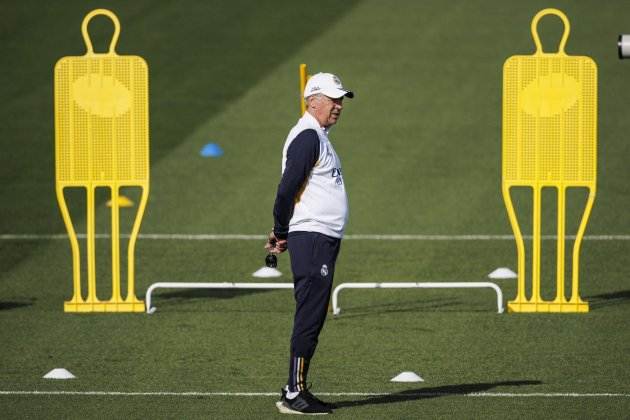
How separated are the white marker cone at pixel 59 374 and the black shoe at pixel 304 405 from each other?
1985 mm

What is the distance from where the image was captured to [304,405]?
1057cm

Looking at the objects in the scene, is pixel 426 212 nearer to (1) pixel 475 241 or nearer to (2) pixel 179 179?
(1) pixel 475 241

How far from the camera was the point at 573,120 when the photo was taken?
1440cm

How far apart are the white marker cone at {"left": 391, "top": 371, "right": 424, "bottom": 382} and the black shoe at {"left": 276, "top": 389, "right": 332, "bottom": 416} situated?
116cm

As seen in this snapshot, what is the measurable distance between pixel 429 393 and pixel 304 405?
44.6 inches

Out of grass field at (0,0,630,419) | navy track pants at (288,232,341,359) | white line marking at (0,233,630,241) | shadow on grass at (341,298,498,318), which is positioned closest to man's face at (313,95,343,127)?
navy track pants at (288,232,341,359)

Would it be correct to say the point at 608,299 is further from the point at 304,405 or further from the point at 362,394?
the point at 304,405

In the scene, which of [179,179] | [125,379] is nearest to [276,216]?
[125,379]

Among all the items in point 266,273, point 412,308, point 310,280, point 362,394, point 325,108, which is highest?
point 325,108

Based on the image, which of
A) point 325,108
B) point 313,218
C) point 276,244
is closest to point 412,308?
point 276,244

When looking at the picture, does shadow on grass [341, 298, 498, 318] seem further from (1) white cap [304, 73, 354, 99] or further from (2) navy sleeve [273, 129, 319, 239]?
(1) white cap [304, 73, 354, 99]

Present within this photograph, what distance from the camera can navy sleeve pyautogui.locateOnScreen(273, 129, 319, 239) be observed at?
10.2 metres

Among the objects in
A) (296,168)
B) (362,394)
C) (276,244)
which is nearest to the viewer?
(296,168)

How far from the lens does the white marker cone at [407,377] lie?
460 inches
